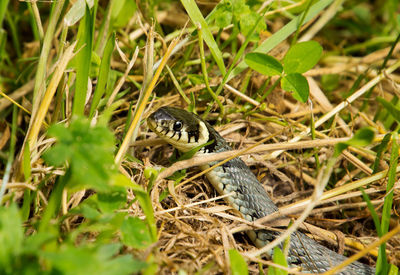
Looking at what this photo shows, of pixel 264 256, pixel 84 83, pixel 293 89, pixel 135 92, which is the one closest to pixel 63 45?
pixel 84 83

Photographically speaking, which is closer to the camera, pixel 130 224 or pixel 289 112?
pixel 130 224

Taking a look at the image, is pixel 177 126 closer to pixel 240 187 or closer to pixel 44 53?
pixel 240 187

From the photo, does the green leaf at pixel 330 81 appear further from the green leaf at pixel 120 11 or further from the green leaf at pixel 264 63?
the green leaf at pixel 120 11

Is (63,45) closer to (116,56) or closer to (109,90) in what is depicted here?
(109,90)

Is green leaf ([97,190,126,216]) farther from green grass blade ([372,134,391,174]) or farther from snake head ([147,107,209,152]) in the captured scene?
green grass blade ([372,134,391,174])

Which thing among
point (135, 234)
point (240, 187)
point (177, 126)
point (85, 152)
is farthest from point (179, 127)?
point (85, 152)

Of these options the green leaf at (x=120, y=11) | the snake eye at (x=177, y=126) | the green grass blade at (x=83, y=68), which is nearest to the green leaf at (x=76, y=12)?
the green leaf at (x=120, y=11)
